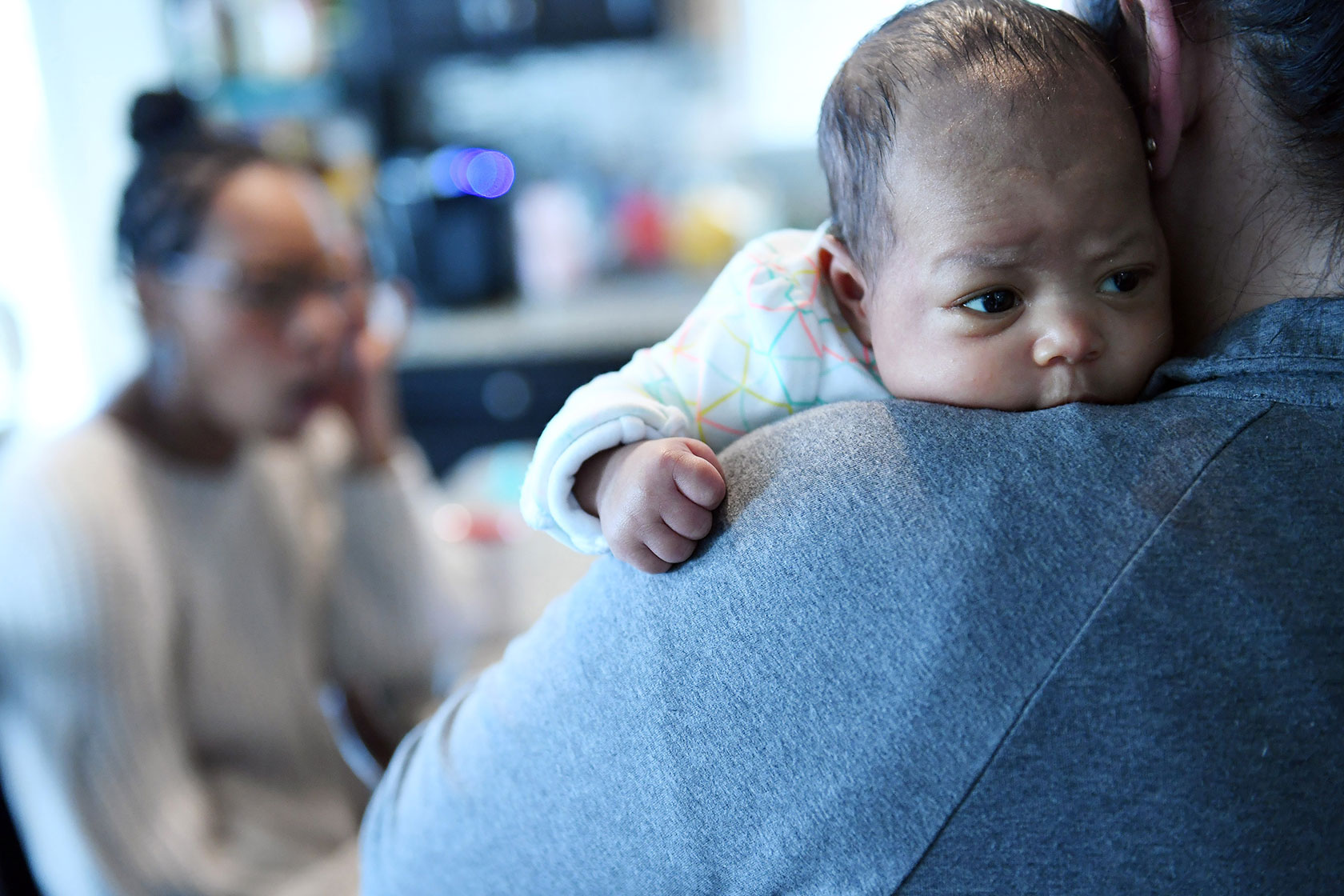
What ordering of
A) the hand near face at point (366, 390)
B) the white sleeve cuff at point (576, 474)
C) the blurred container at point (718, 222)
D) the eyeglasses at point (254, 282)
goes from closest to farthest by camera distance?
the white sleeve cuff at point (576, 474)
the eyeglasses at point (254, 282)
the hand near face at point (366, 390)
the blurred container at point (718, 222)

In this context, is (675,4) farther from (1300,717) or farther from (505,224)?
(1300,717)

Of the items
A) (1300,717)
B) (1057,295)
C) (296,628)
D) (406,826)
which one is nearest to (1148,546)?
(1300,717)

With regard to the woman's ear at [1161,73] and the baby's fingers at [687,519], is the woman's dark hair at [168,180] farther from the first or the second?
the woman's ear at [1161,73]

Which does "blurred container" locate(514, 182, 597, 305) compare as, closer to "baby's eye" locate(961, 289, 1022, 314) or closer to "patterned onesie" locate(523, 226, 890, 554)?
"patterned onesie" locate(523, 226, 890, 554)

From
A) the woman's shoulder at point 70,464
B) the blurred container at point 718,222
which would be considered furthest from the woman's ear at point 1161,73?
the blurred container at point 718,222

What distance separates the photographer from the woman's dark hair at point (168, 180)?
167 cm

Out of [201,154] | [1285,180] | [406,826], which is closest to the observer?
[1285,180]

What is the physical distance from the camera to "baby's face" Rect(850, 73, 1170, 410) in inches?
27.1

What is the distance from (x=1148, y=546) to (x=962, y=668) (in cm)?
11

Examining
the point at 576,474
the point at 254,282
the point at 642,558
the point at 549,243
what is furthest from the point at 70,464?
the point at 549,243

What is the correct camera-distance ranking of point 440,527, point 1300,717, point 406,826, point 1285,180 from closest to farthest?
point 1300,717, point 1285,180, point 406,826, point 440,527

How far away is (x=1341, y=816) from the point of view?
525 mm

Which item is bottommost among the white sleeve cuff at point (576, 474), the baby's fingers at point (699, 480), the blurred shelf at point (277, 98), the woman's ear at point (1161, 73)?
the blurred shelf at point (277, 98)

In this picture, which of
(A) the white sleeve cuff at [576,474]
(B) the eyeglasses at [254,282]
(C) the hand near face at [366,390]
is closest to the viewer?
(A) the white sleeve cuff at [576,474]
